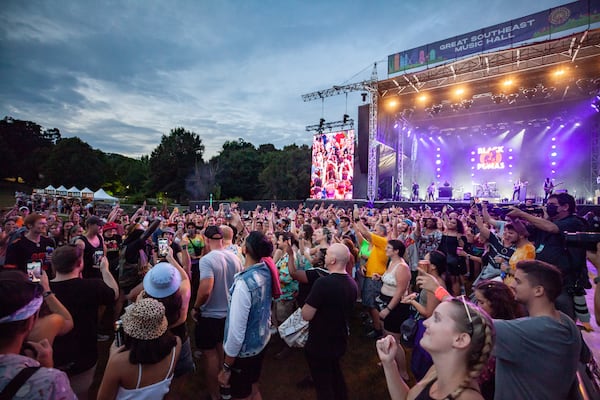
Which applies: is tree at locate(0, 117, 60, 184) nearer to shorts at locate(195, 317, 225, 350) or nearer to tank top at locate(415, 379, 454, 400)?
shorts at locate(195, 317, 225, 350)

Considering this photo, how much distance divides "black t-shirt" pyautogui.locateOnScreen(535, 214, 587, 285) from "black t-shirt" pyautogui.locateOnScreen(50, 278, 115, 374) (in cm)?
439

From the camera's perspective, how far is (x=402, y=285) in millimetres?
3236

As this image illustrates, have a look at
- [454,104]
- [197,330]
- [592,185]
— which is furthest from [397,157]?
[197,330]

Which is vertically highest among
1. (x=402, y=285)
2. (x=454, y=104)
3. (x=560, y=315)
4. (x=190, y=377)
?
(x=454, y=104)

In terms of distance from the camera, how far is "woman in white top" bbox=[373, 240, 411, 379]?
3.23 meters

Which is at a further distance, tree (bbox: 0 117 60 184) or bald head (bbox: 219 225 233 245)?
tree (bbox: 0 117 60 184)

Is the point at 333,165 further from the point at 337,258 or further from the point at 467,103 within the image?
the point at 337,258

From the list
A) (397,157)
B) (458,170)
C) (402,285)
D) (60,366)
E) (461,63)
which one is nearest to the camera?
(60,366)

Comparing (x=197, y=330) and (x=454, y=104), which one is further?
(x=454, y=104)

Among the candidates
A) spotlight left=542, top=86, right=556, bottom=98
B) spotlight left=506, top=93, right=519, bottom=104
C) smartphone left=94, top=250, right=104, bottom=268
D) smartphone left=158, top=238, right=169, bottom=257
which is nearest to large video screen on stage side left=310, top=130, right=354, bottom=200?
spotlight left=506, top=93, right=519, bottom=104

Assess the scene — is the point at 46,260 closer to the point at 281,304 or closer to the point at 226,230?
the point at 226,230

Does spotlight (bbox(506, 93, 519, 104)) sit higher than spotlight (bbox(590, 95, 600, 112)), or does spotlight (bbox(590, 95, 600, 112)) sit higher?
spotlight (bbox(506, 93, 519, 104))

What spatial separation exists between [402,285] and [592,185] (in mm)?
21966

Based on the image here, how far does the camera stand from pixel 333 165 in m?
21.5
